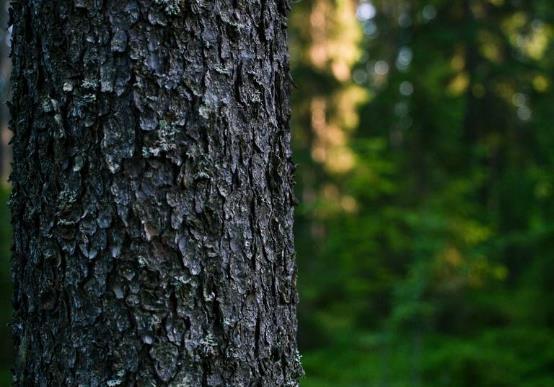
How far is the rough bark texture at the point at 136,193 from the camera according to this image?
1.33 metres

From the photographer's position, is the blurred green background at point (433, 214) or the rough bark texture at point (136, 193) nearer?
the rough bark texture at point (136, 193)

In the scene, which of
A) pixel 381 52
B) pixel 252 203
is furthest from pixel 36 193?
pixel 381 52

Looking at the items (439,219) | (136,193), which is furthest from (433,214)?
(136,193)

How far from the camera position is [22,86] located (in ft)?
4.70

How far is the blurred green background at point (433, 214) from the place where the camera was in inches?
219

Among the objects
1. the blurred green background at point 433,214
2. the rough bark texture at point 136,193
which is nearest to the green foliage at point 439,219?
the blurred green background at point 433,214

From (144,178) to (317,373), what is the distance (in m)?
5.90

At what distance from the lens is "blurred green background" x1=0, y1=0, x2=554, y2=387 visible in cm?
557

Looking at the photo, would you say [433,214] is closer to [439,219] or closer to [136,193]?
[439,219]

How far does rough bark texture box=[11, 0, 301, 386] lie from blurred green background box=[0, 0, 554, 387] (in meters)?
3.74

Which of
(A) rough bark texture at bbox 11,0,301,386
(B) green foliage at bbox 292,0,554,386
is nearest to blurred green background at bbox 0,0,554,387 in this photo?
(B) green foliage at bbox 292,0,554,386

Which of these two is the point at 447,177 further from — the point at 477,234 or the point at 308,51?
the point at 308,51

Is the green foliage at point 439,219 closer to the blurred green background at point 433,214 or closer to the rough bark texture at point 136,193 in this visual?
the blurred green background at point 433,214

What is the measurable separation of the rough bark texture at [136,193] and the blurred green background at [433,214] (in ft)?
12.3
